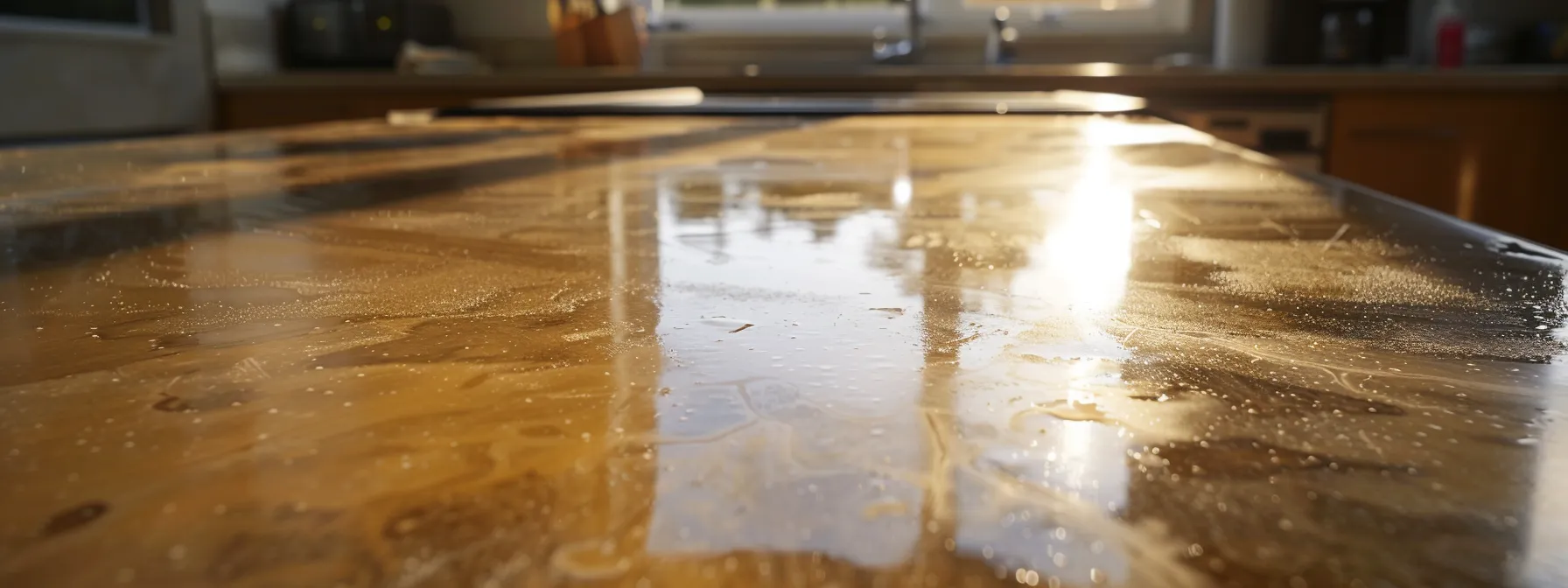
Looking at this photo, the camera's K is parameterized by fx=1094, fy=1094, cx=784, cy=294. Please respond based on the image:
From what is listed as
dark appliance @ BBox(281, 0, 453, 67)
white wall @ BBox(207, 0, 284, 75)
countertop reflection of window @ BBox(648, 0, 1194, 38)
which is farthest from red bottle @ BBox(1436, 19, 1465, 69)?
white wall @ BBox(207, 0, 284, 75)

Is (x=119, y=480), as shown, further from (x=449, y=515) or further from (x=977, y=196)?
(x=977, y=196)

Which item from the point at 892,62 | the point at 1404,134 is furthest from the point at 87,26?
the point at 1404,134

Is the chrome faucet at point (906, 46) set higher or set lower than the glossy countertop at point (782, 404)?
higher

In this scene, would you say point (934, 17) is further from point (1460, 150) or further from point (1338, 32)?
point (1460, 150)

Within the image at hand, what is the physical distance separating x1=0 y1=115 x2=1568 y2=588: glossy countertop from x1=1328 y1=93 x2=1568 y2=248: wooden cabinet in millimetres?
2367

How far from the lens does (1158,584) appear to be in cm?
13

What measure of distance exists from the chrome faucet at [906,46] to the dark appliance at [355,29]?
1.31m

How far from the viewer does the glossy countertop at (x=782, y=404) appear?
0.45ft

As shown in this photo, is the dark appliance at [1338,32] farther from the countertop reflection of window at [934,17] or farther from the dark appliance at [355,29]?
the dark appliance at [355,29]

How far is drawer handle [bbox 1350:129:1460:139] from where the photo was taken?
2.51m

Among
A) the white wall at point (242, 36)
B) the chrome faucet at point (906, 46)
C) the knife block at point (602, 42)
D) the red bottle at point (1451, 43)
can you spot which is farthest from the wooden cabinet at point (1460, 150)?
the white wall at point (242, 36)

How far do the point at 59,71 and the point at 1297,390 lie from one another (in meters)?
2.83

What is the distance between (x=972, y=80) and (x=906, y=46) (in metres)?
0.51

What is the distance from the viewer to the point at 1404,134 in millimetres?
2520
